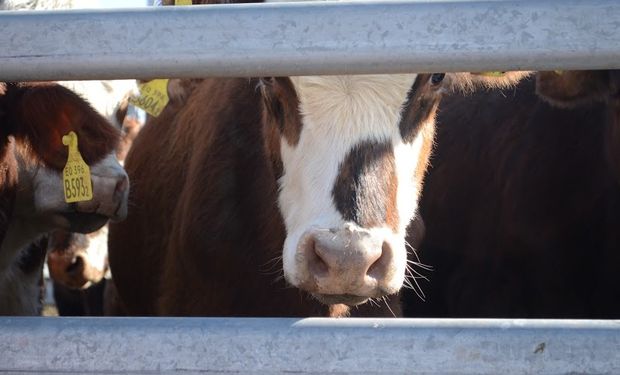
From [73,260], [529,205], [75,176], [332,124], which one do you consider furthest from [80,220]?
[529,205]

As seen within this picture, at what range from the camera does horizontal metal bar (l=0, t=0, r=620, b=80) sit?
164cm

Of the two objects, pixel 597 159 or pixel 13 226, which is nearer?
pixel 13 226

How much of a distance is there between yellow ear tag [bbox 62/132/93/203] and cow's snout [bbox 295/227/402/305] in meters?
1.04

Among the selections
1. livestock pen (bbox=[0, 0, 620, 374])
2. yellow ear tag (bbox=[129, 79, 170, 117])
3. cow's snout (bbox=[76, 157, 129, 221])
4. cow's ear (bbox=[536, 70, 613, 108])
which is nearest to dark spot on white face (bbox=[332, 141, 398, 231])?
livestock pen (bbox=[0, 0, 620, 374])

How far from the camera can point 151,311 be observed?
14.0 feet

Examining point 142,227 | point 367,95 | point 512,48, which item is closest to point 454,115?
point 142,227

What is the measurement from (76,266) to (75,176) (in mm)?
2424

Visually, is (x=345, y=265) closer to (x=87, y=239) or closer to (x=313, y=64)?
(x=313, y=64)

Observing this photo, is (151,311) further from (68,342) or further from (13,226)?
(68,342)

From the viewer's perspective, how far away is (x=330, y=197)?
8.21ft

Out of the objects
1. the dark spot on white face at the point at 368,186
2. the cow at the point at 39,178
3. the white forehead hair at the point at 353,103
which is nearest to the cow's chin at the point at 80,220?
the cow at the point at 39,178

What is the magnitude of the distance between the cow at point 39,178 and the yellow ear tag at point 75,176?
0.08 feet

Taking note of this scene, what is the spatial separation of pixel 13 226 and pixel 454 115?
2.30 m

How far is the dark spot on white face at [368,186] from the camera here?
2.45 m
